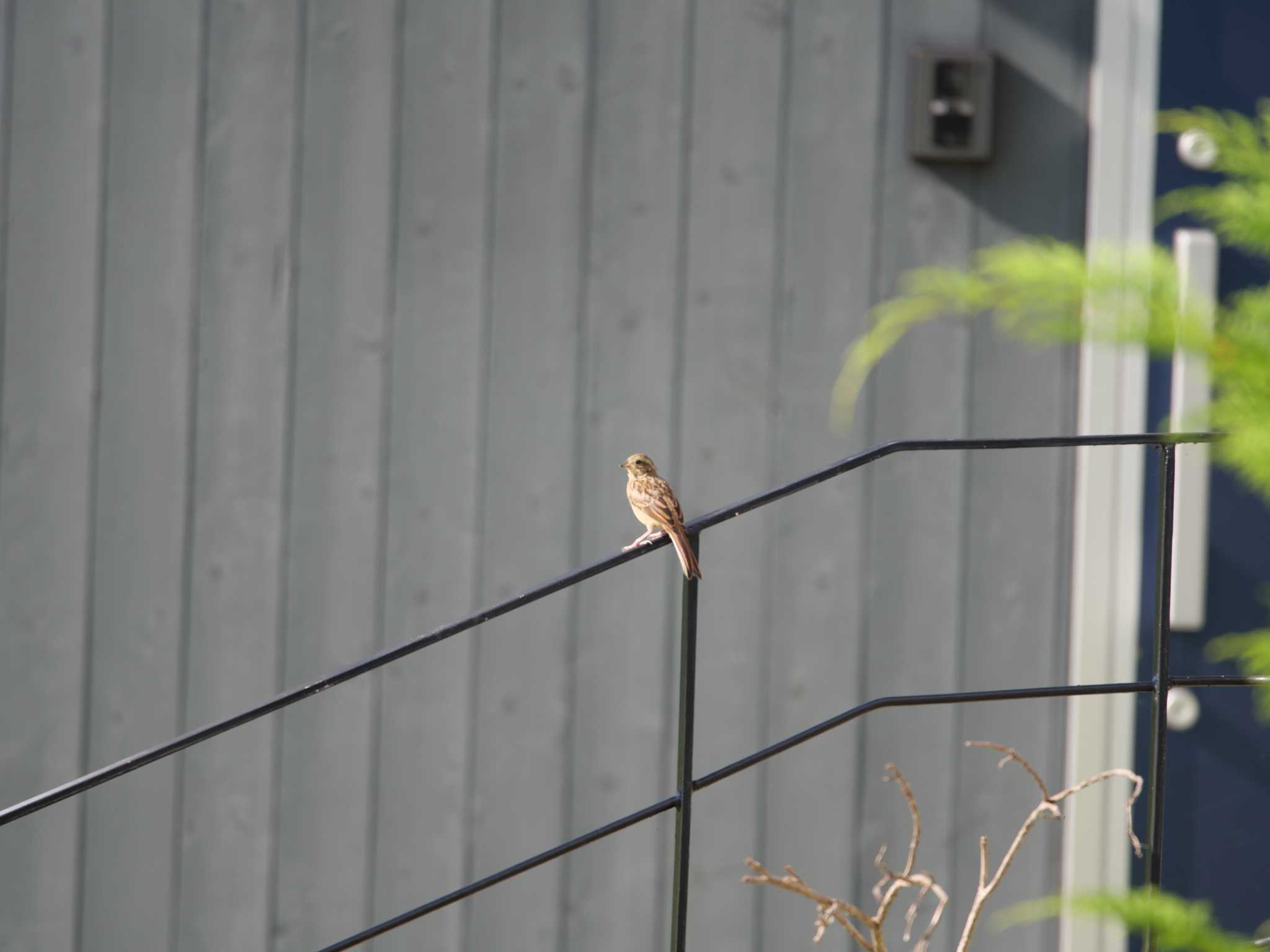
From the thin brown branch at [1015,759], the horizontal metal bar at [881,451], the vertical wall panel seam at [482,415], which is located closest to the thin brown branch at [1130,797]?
the thin brown branch at [1015,759]

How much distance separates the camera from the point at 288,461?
239 cm

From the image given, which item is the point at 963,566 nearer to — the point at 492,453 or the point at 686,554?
the point at 492,453

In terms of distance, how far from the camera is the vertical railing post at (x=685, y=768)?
4.52ft

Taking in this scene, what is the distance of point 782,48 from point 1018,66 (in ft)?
1.33

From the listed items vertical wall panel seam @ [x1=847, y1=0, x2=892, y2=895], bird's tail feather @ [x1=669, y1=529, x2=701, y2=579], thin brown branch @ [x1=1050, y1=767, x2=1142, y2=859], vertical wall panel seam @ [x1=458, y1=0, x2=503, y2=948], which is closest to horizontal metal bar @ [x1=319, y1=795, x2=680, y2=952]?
bird's tail feather @ [x1=669, y1=529, x2=701, y2=579]

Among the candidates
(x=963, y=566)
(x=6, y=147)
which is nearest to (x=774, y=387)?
(x=963, y=566)

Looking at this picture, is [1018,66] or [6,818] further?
[1018,66]

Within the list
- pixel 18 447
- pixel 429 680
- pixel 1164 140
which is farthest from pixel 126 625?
pixel 1164 140

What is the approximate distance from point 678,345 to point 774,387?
179 millimetres

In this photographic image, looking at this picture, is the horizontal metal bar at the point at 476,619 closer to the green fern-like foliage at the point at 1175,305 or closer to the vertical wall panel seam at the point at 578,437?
the green fern-like foliage at the point at 1175,305

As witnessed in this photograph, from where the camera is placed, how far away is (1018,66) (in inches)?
94.9

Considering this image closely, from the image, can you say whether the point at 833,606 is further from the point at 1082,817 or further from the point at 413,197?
the point at 413,197

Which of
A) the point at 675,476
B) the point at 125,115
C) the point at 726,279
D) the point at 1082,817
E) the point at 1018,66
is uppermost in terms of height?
the point at 1018,66

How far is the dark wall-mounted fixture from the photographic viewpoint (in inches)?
93.2
